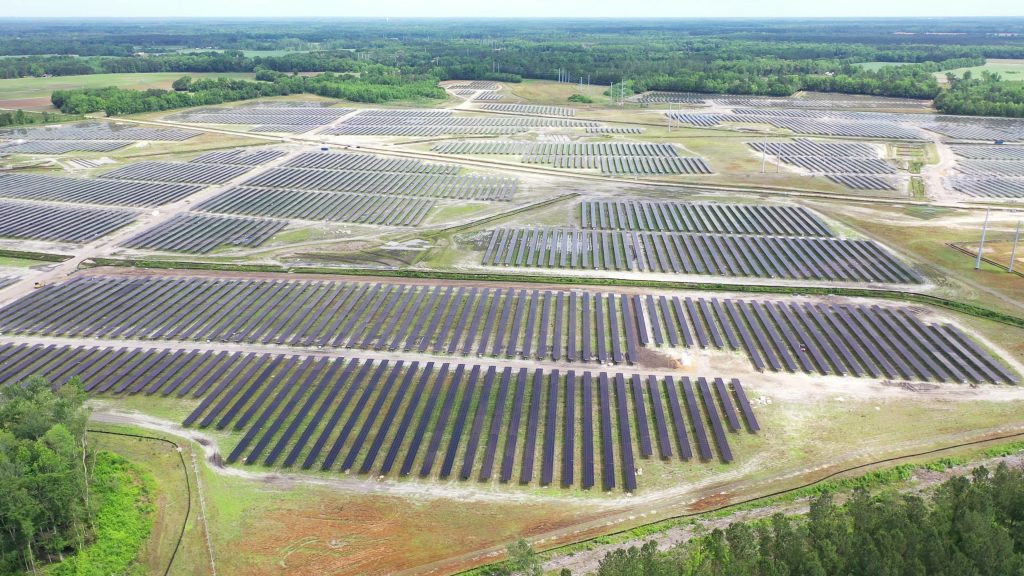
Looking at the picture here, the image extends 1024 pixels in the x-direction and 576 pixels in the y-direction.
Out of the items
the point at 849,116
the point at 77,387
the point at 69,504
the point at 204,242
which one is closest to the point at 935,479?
the point at 69,504

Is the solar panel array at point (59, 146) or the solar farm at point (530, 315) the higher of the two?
the solar panel array at point (59, 146)

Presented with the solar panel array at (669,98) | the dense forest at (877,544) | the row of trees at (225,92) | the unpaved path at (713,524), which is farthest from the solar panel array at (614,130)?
the dense forest at (877,544)

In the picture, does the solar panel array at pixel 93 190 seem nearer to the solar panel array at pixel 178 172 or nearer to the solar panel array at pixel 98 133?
the solar panel array at pixel 178 172

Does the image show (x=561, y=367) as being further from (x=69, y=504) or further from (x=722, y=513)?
(x=69, y=504)

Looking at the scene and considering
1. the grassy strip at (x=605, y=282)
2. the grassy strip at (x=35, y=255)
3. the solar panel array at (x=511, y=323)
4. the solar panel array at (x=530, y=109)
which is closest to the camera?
the solar panel array at (x=511, y=323)

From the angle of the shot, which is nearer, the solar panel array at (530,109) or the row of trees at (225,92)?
the row of trees at (225,92)

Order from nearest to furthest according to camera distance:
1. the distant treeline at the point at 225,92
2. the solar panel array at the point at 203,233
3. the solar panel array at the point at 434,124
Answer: the solar panel array at the point at 203,233, the solar panel array at the point at 434,124, the distant treeline at the point at 225,92
